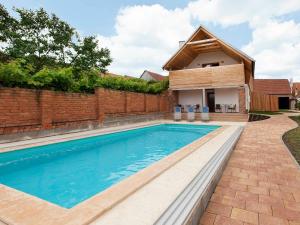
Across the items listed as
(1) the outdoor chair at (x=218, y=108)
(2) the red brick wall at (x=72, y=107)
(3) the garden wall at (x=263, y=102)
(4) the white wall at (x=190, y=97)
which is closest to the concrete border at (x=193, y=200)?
(2) the red brick wall at (x=72, y=107)

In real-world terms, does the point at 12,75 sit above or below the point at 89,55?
below

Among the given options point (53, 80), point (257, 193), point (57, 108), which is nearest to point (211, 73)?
point (53, 80)

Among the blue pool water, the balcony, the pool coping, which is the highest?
the balcony

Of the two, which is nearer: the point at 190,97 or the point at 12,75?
the point at 12,75

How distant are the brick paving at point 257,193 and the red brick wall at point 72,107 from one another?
7.64 meters

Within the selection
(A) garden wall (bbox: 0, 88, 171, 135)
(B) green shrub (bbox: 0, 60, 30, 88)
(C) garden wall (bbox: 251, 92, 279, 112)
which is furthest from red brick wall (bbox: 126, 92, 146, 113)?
(C) garden wall (bbox: 251, 92, 279, 112)

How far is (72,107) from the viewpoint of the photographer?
10102 millimetres

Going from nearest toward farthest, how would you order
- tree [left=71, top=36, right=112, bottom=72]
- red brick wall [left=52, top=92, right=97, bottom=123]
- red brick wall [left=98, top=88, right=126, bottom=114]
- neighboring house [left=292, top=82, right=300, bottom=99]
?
red brick wall [left=52, top=92, right=97, bottom=123]
red brick wall [left=98, top=88, right=126, bottom=114]
tree [left=71, top=36, right=112, bottom=72]
neighboring house [left=292, top=82, right=300, bottom=99]

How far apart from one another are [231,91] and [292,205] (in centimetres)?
1732

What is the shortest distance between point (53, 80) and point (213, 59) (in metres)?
15.8

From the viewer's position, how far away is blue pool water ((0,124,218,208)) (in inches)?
157

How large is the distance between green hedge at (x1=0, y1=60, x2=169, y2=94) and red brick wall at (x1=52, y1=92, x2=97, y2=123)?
457 millimetres

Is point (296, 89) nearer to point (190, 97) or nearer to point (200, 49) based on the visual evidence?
point (190, 97)

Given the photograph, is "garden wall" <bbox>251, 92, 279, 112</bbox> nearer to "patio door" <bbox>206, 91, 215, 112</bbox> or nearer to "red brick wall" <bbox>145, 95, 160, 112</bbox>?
"patio door" <bbox>206, 91, 215, 112</bbox>
